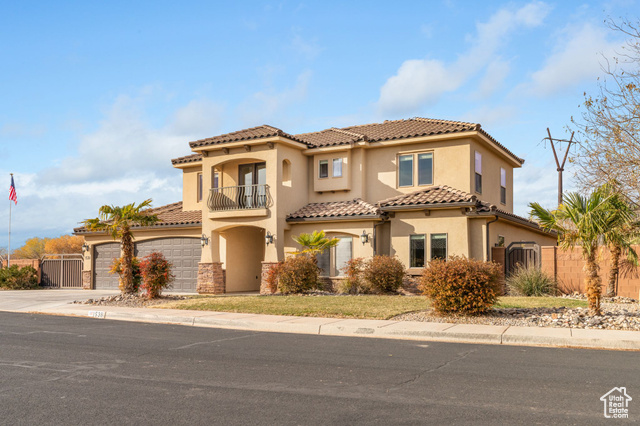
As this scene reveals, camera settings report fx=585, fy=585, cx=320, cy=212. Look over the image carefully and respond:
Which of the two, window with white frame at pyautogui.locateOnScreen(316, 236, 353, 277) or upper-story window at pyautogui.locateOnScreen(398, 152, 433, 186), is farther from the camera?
upper-story window at pyautogui.locateOnScreen(398, 152, 433, 186)

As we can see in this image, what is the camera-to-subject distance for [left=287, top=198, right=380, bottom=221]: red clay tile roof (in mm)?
23156

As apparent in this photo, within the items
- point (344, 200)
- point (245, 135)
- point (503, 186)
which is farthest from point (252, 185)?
point (503, 186)

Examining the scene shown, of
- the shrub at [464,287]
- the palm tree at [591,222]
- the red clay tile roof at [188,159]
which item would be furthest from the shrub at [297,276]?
the palm tree at [591,222]

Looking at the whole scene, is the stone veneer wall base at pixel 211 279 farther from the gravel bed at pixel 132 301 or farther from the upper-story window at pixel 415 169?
the upper-story window at pixel 415 169

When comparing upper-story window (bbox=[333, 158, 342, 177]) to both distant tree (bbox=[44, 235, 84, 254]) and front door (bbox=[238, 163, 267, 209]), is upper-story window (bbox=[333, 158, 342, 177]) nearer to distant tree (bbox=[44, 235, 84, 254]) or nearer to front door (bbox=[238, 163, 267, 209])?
front door (bbox=[238, 163, 267, 209])

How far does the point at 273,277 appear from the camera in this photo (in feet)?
73.7

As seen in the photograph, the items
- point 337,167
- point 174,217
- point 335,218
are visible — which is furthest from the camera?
point 174,217

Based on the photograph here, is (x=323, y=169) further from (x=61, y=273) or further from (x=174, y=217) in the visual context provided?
(x=61, y=273)

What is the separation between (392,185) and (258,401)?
18929 mm

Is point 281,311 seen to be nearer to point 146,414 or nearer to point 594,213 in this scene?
point 594,213

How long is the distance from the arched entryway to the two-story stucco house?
0.16 ft

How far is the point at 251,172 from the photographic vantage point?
26.9m

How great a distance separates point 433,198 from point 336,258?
4.69 m

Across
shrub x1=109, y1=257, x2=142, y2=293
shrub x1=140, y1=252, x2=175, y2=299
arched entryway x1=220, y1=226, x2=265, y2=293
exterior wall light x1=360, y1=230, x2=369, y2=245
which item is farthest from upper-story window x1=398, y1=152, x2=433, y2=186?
shrub x1=109, y1=257, x2=142, y2=293
